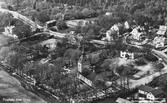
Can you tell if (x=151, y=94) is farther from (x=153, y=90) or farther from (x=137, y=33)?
(x=137, y=33)

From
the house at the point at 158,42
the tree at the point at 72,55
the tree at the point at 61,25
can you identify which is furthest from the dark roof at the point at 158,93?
the tree at the point at 61,25

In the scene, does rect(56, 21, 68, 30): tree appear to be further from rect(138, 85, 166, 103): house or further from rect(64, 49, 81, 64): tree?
rect(138, 85, 166, 103): house

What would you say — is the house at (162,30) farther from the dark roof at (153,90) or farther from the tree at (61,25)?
the dark roof at (153,90)

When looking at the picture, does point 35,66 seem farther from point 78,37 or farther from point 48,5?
point 48,5

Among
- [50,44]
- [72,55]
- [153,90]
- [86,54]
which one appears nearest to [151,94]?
[153,90]

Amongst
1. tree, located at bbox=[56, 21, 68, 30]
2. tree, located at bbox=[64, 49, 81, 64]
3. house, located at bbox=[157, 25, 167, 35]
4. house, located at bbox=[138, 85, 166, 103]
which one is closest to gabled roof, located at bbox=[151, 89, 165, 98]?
house, located at bbox=[138, 85, 166, 103]

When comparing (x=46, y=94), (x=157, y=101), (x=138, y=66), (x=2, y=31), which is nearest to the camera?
(x=157, y=101)

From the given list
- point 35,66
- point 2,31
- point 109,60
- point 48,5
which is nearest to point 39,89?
point 35,66
